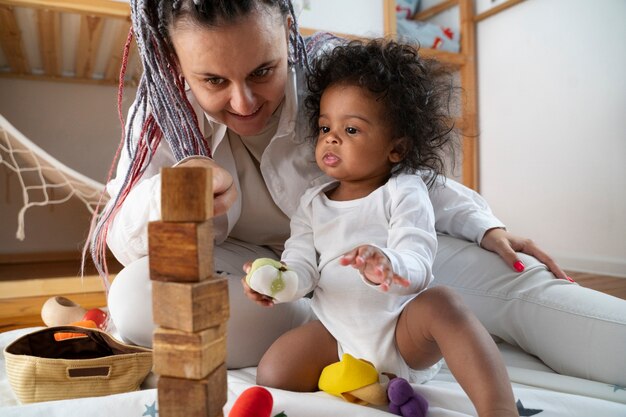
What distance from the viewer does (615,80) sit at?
1812 millimetres

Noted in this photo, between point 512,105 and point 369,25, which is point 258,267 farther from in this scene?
point 512,105

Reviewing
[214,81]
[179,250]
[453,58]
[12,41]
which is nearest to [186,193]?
[179,250]

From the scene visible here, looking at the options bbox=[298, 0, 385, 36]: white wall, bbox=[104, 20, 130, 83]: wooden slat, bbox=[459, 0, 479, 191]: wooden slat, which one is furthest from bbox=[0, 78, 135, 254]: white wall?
bbox=[459, 0, 479, 191]: wooden slat

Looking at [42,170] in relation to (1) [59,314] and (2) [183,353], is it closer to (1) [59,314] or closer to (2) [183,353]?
(1) [59,314]

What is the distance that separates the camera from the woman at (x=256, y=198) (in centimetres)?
74

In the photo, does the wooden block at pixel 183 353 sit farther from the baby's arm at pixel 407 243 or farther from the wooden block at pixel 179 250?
the baby's arm at pixel 407 243

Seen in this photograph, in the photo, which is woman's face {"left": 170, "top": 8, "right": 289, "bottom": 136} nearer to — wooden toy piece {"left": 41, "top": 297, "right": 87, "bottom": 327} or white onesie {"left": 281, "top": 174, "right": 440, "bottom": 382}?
white onesie {"left": 281, "top": 174, "right": 440, "bottom": 382}

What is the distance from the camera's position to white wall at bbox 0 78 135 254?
95.9 inches

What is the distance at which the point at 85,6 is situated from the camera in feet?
5.33

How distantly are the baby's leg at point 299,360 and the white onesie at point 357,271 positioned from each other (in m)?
0.02

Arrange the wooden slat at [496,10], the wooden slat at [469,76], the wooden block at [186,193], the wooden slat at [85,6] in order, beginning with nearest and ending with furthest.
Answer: the wooden block at [186,193]
the wooden slat at [85,6]
the wooden slat at [496,10]
the wooden slat at [469,76]

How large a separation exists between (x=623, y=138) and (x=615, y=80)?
193mm

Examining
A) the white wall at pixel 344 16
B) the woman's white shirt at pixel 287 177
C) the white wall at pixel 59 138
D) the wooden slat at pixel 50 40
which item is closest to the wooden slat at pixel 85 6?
the wooden slat at pixel 50 40

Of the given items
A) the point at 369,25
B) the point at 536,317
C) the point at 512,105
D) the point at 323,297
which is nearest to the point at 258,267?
the point at 323,297
